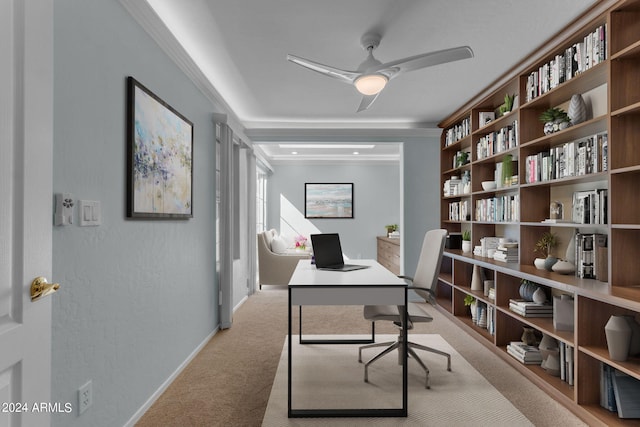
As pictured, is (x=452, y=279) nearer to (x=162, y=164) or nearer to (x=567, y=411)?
(x=567, y=411)

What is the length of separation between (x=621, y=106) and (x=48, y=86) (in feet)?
9.24

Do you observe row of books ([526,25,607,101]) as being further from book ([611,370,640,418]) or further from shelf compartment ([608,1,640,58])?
book ([611,370,640,418])

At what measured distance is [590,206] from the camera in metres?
2.50

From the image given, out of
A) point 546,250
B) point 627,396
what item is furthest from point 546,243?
point 627,396

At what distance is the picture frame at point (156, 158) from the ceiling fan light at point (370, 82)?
1.34 m

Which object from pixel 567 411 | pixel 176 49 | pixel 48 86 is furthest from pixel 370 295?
pixel 176 49

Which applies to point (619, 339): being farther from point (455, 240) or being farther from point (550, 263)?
point (455, 240)

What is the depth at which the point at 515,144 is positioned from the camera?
135 inches

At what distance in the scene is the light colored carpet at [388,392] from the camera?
2160 mm

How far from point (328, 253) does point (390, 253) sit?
4227 millimetres

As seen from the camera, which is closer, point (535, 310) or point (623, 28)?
point (623, 28)

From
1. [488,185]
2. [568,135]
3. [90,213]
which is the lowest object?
[90,213]

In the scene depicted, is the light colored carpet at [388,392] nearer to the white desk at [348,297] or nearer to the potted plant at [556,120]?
the white desk at [348,297]

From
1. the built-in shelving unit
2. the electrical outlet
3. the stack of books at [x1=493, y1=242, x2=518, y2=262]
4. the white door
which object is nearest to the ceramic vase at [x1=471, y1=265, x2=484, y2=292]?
the built-in shelving unit
